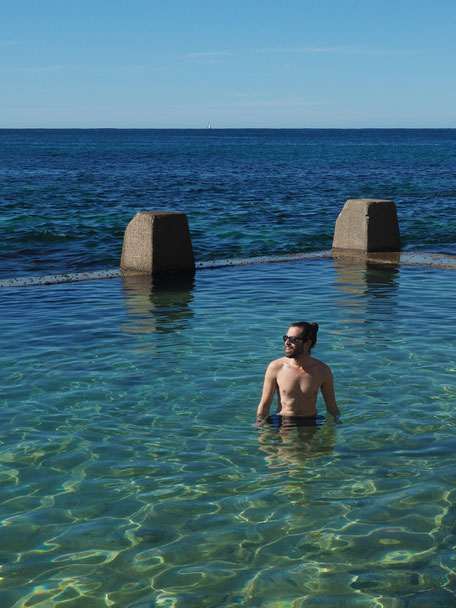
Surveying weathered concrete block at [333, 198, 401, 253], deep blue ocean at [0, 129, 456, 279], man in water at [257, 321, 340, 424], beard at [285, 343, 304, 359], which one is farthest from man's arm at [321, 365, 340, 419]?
deep blue ocean at [0, 129, 456, 279]

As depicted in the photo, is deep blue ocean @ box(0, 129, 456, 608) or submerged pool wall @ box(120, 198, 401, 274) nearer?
deep blue ocean @ box(0, 129, 456, 608)

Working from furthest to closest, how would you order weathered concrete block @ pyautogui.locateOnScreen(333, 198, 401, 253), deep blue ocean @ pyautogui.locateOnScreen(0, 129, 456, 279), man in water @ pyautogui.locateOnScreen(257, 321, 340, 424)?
deep blue ocean @ pyautogui.locateOnScreen(0, 129, 456, 279)
weathered concrete block @ pyautogui.locateOnScreen(333, 198, 401, 253)
man in water @ pyautogui.locateOnScreen(257, 321, 340, 424)

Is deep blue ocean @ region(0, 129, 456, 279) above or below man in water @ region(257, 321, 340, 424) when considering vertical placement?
above

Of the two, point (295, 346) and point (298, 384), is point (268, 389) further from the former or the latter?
point (295, 346)

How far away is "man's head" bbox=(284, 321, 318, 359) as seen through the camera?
658 centimetres

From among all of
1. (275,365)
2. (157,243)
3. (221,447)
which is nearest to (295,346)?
(275,365)

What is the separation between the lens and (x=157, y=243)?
14484 millimetres

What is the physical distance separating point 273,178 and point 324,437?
49.0 m

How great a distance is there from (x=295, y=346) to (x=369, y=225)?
1031 cm

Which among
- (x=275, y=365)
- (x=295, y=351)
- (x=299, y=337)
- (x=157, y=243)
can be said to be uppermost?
(x=157, y=243)

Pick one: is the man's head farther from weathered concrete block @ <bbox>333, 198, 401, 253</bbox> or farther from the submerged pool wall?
weathered concrete block @ <bbox>333, 198, 401, 253</bbox>

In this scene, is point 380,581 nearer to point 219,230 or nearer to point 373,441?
point 373,441

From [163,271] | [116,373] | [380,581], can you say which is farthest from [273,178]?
[380,581]

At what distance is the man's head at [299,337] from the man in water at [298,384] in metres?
0.02
